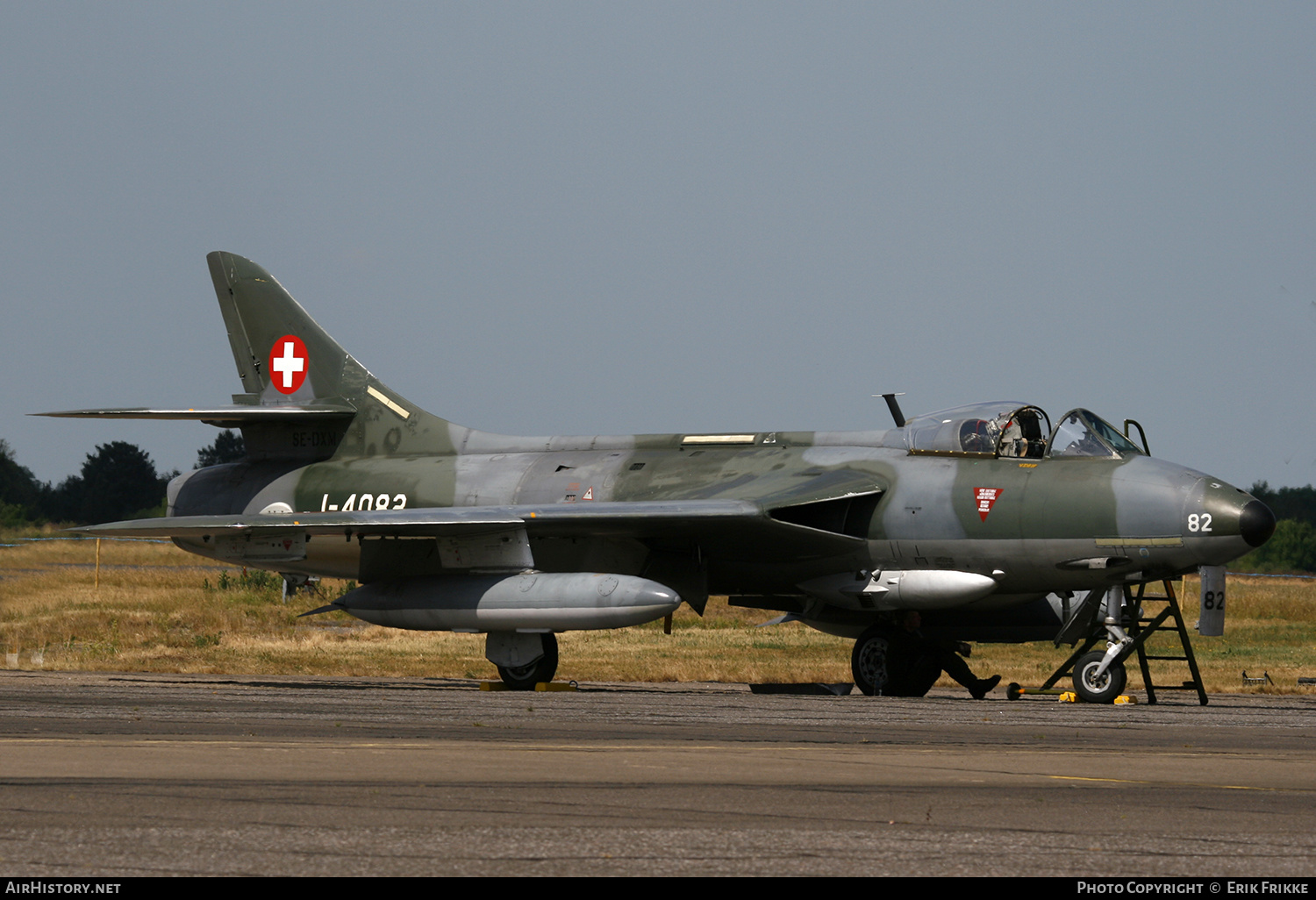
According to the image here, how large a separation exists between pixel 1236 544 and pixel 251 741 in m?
10.2

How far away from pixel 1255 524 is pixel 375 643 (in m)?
16.5

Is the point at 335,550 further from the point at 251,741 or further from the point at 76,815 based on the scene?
the point at 76,815

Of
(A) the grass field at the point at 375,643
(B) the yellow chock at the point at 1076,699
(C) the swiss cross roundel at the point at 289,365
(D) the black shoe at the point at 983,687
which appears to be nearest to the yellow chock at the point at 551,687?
(A) the grass field at the point at 375,643

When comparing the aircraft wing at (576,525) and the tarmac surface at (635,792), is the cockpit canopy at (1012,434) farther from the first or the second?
the tarmac surface at (635,792)

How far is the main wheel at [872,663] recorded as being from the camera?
62.7ft

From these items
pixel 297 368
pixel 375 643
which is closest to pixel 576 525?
pixel 297 368

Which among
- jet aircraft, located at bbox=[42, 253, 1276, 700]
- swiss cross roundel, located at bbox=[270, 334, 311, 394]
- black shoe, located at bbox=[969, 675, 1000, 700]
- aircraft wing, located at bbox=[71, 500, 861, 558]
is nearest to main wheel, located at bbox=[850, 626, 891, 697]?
jet aircraft, located at bbox=[42, 253, 1276, 700]

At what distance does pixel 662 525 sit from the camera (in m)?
18.3

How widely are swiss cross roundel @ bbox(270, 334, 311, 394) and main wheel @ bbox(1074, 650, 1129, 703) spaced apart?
11488mm

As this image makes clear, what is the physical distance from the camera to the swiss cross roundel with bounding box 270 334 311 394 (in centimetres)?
2334

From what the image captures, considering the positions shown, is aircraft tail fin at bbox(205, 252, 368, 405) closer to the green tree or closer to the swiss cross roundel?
the swiss cross roundel

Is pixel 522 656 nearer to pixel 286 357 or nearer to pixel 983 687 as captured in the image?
pixel 983 687

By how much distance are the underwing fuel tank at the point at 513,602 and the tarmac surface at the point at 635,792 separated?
9.63 feet
